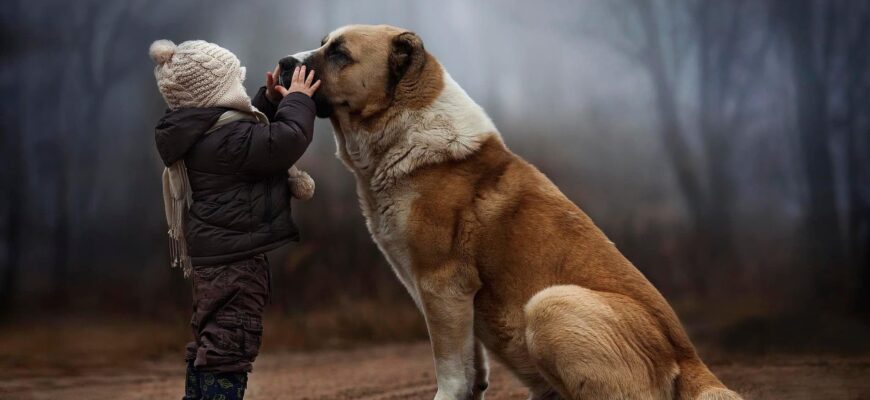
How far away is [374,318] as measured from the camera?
802 cm

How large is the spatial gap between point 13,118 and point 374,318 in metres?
3.67

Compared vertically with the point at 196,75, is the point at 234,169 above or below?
below

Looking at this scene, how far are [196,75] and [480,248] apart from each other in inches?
56.3

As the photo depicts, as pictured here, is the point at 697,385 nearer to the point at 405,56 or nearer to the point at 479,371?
the point at 479,371

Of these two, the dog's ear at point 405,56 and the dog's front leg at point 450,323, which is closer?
the dog's front leg at point 450,323

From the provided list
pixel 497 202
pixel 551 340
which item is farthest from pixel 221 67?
pixel 551 340

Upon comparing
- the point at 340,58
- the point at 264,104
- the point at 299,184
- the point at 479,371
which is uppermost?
the point at 340,58

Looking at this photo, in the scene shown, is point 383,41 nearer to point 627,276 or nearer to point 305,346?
point 627,276

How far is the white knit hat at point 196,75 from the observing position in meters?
3.34

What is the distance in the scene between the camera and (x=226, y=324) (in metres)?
3.36

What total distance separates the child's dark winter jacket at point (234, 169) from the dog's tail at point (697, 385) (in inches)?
69.4

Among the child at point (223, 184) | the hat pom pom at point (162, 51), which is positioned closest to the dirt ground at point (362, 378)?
the child at point (223, 184)

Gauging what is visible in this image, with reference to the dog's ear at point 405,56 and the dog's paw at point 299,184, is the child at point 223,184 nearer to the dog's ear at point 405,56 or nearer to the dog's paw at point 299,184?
the dog's paw at point 299,184

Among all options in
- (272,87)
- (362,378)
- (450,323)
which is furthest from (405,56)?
(362,378)
